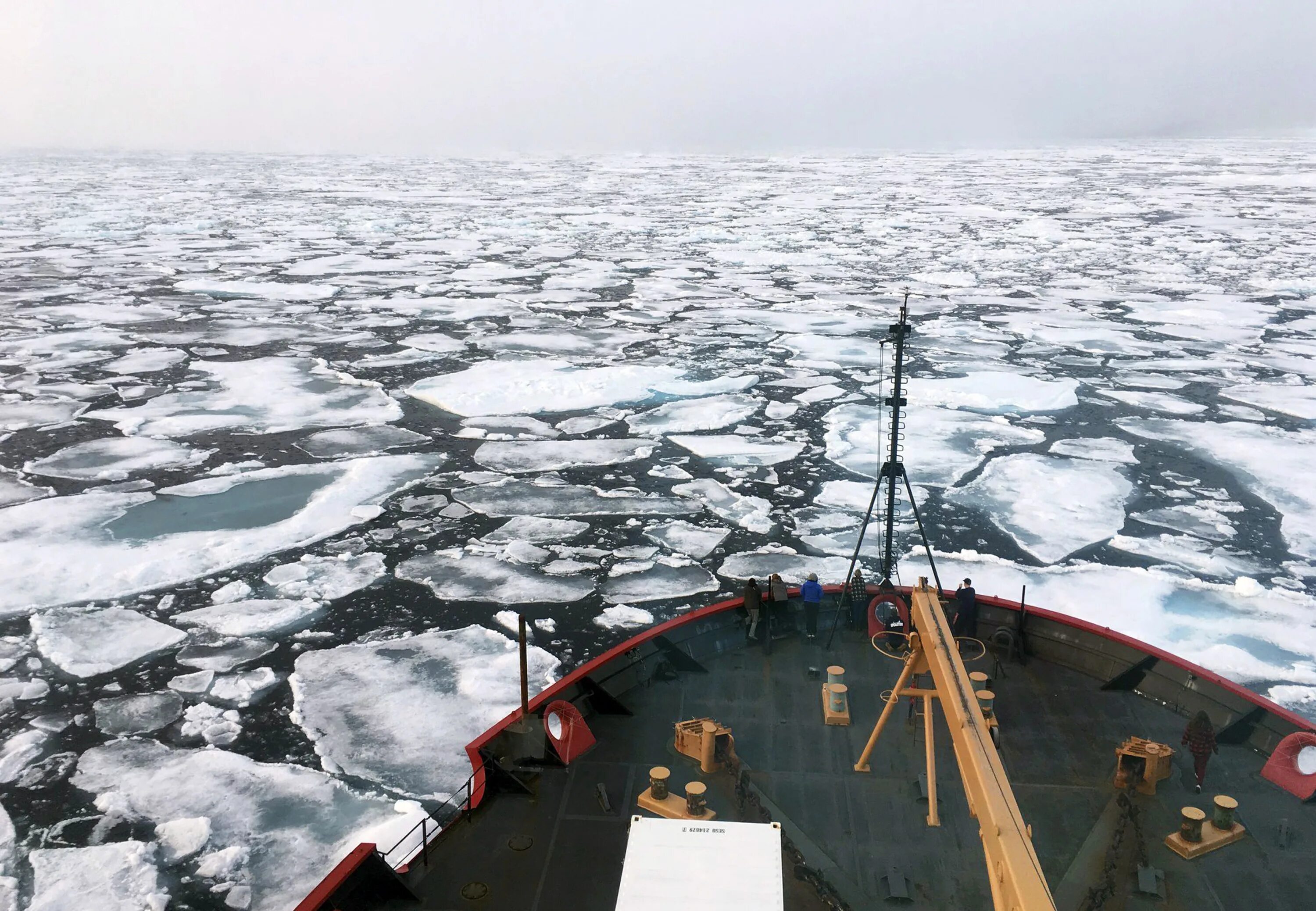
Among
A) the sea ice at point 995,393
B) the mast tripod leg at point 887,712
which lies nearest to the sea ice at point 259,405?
the sea ice at point 995,393

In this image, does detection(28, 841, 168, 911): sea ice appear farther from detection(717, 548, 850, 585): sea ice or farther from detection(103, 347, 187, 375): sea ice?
detection(103, 347, 187, 375): sea ice

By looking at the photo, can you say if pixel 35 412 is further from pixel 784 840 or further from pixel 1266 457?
pixel 1266 457

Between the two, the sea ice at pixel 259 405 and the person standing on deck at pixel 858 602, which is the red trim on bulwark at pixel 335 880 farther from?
the sea ice at pixel 259 405

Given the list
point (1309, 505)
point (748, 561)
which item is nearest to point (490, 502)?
point (748, 561)

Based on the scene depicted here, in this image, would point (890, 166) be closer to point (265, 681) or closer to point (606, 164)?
point (606, 164)

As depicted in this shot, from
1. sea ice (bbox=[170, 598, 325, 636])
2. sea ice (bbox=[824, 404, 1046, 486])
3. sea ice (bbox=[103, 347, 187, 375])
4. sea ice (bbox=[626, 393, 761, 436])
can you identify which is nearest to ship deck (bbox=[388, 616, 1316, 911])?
sea ice (bbox=[170, 598, 325, 636])

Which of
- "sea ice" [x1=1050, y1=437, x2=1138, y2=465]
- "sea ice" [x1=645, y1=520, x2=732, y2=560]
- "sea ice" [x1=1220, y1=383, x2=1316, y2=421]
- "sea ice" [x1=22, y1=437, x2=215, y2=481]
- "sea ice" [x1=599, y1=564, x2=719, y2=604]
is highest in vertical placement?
"sea ice" [x1=1220, y1=383, x2=1316, y2=421]
